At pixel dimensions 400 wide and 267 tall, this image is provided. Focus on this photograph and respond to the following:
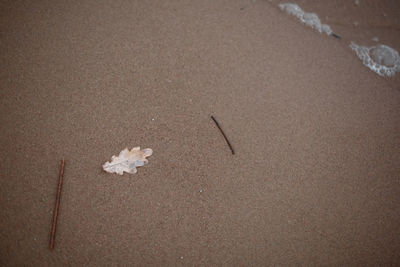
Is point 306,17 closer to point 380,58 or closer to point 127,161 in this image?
point 380,58

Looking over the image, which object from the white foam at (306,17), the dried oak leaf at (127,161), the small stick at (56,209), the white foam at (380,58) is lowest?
the small stick at (56,209)

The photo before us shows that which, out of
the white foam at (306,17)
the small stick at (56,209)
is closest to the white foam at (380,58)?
the white foam at (306,17)

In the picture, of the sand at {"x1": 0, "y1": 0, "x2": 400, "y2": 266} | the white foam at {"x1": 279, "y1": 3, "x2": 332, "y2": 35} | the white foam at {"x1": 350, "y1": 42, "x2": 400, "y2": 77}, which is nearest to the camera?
the sand at {"x1": 0, "y1": 0, "x2": 400, "y2": 266}

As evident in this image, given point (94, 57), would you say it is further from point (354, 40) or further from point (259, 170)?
point (354, 40)

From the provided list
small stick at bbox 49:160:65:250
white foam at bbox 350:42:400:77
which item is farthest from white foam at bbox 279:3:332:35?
small stick at bbox 49:160:65:250

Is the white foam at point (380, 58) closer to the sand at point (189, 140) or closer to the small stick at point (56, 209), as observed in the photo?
the sand at point (189, 140)

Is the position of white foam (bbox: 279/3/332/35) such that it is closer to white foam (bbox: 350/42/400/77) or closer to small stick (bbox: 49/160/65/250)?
white foam (bbox: 350/42/400/77)
